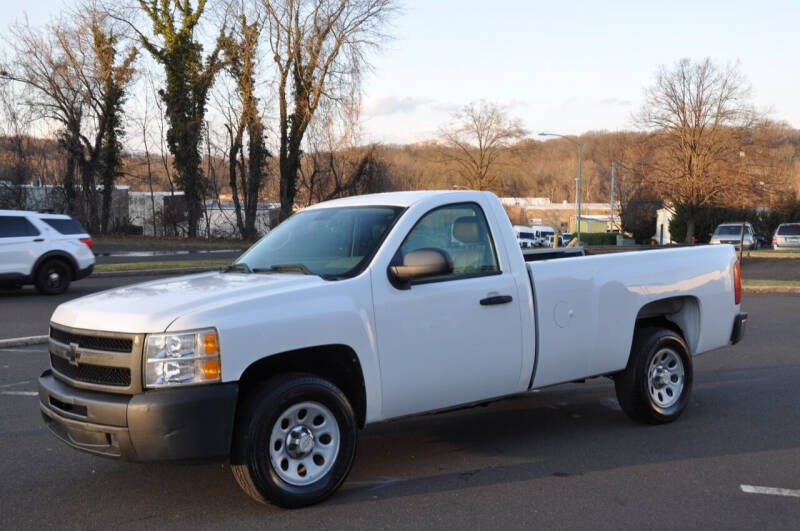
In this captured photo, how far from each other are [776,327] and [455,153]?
49.4 meters

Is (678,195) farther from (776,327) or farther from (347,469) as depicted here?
(347,469)

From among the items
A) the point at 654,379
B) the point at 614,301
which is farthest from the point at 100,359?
the point at 654,379

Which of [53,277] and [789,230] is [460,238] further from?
[789,230]

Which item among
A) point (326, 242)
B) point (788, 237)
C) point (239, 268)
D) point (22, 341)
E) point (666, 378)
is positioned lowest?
point (22, 341)

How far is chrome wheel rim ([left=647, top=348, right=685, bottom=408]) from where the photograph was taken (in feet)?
21.7

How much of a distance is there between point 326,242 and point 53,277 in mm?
13679

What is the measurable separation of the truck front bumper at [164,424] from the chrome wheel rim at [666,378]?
3707mm

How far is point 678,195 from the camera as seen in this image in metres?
53.3

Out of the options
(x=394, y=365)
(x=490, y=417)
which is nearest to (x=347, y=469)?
(x=394, y=365)

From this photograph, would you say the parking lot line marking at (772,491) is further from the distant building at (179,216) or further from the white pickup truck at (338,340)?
the distant building at (179,216)

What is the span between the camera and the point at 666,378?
21.9 feet

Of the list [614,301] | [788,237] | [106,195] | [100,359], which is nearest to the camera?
[100,359]

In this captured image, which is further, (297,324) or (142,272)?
(142,272)

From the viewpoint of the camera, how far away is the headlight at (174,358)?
14.1 feet
